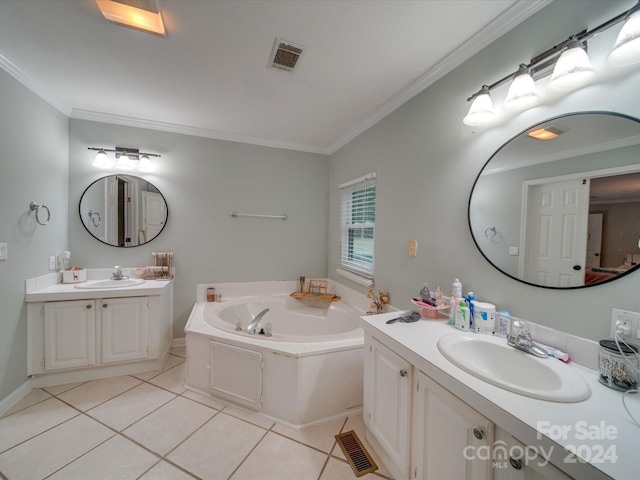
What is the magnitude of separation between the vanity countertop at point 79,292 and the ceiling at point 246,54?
170 centimetres

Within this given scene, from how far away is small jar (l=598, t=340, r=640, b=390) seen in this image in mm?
863

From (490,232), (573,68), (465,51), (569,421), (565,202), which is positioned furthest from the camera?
(465,51)

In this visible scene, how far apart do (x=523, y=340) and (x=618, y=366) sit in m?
0.28

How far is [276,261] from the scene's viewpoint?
128 inches

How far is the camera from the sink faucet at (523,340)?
1084 mm

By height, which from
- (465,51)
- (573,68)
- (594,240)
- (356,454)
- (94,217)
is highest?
(465,51)

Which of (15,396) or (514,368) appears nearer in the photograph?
(514,368)

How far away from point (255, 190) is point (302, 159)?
30.3 inches

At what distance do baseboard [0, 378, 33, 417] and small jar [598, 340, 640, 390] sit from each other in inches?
140

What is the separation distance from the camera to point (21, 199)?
1959 mm

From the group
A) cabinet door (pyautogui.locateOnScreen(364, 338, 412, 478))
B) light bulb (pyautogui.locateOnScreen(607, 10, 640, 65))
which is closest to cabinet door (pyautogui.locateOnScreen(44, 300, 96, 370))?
cabinet door (pyautogui.locateOnScreen(364, 338, 412, 478))

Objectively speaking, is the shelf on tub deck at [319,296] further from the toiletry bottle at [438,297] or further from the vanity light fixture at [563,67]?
the vanity light fixture at [563,67]

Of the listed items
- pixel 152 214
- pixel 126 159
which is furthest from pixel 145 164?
pixel 152 214

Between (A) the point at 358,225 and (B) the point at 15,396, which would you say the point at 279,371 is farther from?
(B) the point at 15,396
